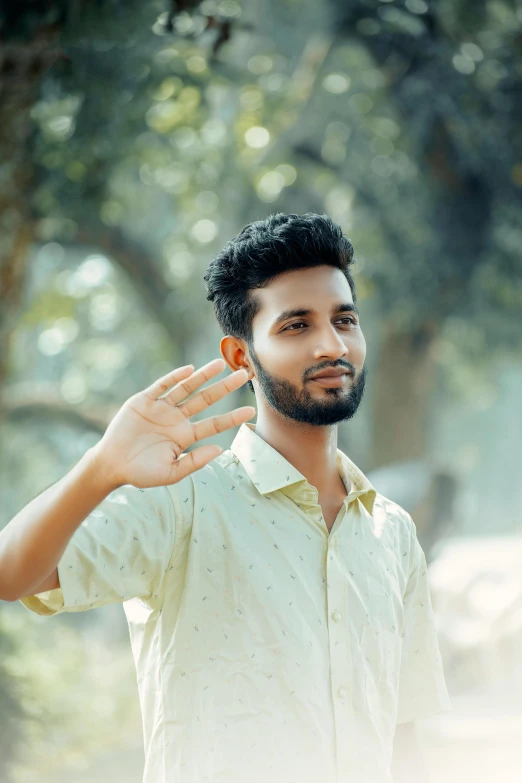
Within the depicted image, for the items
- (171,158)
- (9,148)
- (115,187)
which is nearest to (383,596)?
(9,148)

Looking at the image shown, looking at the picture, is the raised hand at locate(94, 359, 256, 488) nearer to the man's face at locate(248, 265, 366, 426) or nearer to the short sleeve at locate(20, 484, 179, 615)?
the short sleeve at locate(20, 484, 179, 615)

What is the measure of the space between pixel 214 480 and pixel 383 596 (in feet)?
1.23

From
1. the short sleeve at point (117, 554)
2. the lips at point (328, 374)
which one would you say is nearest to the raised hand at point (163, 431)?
the short sleeve at point (117, 554)

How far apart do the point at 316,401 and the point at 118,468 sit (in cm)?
49

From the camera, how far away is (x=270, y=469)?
5.66ft

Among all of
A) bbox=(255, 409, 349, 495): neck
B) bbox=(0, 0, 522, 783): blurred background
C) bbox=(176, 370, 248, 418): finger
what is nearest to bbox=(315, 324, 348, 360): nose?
bbox=(255, 409, 349, 495): neck

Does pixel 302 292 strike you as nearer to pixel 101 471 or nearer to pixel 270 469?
pixel 270 469

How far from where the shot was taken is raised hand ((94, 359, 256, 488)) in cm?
135

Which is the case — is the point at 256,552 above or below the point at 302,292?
below

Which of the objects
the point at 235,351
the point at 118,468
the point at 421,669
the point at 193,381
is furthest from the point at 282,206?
the point at 118,468

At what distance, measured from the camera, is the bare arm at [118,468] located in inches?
51.4

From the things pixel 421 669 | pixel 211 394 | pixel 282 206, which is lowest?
pixel 421 669

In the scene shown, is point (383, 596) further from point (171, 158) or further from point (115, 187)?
point (171, 158)

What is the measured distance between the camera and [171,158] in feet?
29.6
